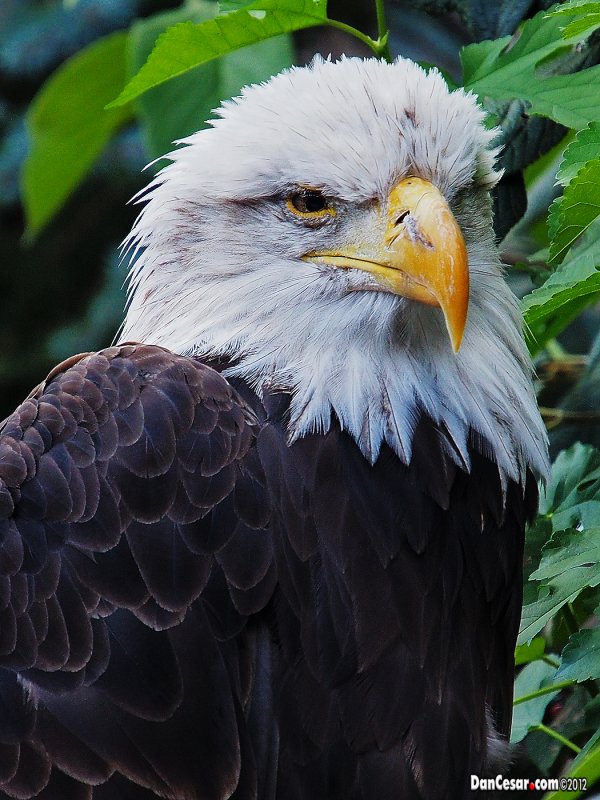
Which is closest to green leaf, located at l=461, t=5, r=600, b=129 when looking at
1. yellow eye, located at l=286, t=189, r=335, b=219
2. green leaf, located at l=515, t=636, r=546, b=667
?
yellow eye, located at l=286, t=189, r=335, b=219

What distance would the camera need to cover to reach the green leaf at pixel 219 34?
3047 mm

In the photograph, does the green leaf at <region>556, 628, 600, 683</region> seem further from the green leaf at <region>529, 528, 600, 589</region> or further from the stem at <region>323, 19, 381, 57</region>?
the stem at <region>323, 19, 381, 57</region>

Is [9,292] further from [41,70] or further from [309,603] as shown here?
[309,603]

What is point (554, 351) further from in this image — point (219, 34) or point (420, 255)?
point (219, 34)

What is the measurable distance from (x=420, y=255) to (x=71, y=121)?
237cm

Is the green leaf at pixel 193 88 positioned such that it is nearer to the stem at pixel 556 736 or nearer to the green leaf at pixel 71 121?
the green leaf at pixel 71 121

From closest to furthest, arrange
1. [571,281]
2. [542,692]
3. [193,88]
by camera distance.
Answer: [571,281] < [542,692] < [193,88]

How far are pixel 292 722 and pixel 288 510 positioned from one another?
47cm

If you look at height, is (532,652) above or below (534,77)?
below

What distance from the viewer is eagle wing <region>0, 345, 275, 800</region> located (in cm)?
260

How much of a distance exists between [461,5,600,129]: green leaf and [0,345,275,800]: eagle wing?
111cm

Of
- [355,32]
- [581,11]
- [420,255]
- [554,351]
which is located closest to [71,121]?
[355,32]

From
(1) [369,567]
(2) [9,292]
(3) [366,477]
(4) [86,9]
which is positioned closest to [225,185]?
(3) [366,477]

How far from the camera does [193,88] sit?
393 centimetres
